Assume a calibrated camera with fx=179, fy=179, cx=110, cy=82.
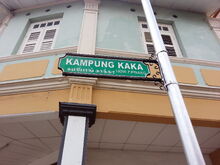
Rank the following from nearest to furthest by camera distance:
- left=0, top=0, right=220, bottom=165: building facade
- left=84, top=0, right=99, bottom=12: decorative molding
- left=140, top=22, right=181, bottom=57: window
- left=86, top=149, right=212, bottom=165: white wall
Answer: left=0, top=0, right=220, bottom=165: building facade < left=86, top=149, right=212, bottom=165: white wall < left=140, top=22, right=181, bottom=57: window < left=84, top=0, right=99, bottom=12: decorative molding

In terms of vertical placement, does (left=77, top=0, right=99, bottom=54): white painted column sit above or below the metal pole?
above

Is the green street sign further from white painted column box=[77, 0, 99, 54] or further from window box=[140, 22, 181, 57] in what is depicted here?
window box=[140, 22, 181, 57]

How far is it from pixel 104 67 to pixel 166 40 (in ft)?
12.3

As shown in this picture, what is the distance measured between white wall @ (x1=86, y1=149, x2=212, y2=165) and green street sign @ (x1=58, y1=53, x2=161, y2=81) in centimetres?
340

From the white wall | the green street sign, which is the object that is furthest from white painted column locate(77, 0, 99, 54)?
the white wall

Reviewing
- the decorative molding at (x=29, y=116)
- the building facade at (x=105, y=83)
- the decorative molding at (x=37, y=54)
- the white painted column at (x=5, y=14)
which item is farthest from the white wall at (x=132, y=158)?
the white painted column at (x=5, y=14)

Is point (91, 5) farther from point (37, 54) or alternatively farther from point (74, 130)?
point (74, 130)

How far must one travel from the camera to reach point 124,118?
3.63m

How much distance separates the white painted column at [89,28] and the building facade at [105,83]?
0.08 feet

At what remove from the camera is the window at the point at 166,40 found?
17.1 ft

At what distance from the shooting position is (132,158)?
204 inches

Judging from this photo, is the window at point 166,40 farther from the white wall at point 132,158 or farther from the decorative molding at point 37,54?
the white wall at point 132,158

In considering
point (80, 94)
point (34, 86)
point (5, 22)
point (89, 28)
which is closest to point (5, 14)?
point (5, 22)

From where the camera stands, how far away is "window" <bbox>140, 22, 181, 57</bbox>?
523 cm
